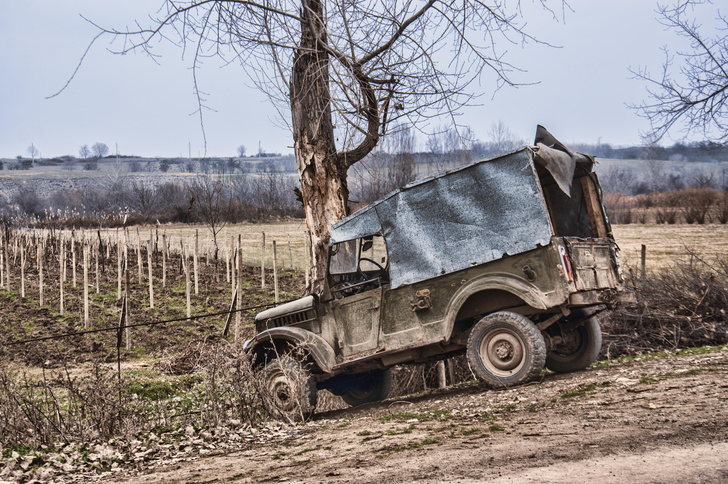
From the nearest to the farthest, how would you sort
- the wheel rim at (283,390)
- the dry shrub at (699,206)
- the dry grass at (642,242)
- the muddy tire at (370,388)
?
the wheel rim at (283,390), the muddy tire at (370,388), the dry grass at (642,242), the dry shrub at (699,206)

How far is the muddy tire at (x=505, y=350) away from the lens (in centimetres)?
741

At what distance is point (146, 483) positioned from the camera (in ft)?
17.9

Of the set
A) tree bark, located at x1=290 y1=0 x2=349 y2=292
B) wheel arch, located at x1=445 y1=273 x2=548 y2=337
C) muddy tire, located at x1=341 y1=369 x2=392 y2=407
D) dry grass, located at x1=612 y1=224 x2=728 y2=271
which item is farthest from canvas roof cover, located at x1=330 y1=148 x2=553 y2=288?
dry grass, located at x1=612 y1=224 x2=728 y2=271

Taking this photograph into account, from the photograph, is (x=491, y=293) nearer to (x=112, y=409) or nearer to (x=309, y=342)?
(x=309, y=342)

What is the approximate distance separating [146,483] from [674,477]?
4.02 metres

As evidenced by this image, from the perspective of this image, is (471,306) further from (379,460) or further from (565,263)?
(379,460)

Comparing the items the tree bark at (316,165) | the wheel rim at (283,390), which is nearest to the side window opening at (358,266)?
the wheel rim at (283,390)

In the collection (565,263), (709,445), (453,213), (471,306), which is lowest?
(709,445)

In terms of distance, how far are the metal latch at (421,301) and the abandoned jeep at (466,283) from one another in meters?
0.01

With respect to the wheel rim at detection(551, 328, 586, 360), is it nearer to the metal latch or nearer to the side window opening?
the metal latch

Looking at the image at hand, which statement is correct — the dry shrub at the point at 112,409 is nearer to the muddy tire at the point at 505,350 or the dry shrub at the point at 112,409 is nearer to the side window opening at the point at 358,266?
the side window opening at the point at 358,266

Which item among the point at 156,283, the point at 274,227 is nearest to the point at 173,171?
the point at 274,227

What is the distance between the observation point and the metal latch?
805 centimetres

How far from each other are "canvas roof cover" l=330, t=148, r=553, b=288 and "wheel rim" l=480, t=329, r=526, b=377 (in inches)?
35.5
